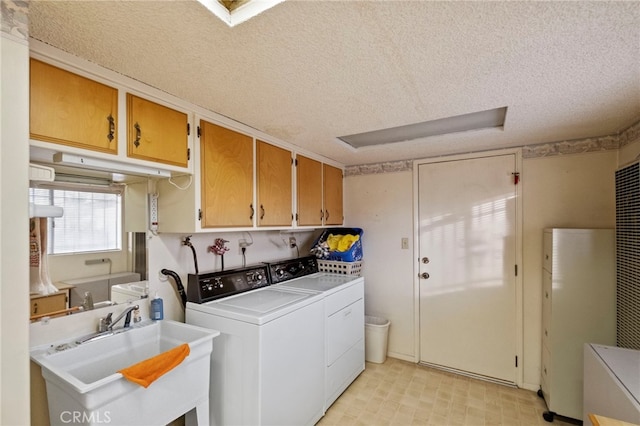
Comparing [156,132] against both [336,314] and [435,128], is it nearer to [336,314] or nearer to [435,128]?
[336,314]

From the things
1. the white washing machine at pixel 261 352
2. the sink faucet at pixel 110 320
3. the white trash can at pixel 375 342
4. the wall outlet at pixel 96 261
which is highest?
the wall outlet at pixel 96 261

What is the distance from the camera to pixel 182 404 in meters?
1.52

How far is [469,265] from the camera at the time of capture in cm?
292

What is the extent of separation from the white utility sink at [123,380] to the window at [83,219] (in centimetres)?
51

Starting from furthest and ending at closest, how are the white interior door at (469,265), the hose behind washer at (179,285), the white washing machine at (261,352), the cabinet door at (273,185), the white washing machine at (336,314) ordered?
the white interior door at (469,265), the white washing machine at (336,314), the cabinet door at (273,185), the hose behind washer at (179,285), the white washing machine at (261,352)

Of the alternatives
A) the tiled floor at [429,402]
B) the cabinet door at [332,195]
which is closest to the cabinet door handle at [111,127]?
the cabinet door at [332,195]

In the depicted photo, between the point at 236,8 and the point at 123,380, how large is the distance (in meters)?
1.54

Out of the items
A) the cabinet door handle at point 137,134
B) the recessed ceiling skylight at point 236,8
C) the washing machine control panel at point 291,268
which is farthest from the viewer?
the washing machine control panel at point 291,268

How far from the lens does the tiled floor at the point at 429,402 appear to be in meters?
2.28

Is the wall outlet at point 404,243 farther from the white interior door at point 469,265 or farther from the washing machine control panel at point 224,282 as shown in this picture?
the washing machine control panel at point 224,282

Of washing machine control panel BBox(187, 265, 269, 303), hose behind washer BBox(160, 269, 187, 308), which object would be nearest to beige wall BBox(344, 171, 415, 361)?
washing machine control panel BBox(187, 265, 269, 303)

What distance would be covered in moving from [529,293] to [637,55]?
2.08m

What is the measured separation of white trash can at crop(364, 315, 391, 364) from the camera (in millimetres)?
3152

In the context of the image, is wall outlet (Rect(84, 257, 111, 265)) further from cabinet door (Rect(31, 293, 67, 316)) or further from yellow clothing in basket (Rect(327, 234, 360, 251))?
yellow clothing in basket (Rect(327, 234, 360, 251))
